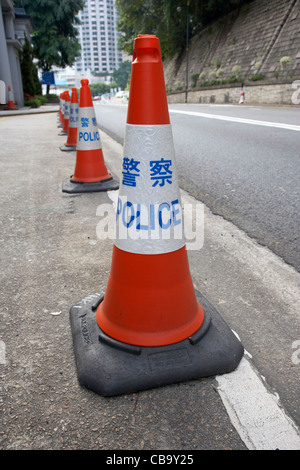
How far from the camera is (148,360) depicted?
1672 mm

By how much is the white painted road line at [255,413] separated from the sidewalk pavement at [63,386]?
1.5 inches

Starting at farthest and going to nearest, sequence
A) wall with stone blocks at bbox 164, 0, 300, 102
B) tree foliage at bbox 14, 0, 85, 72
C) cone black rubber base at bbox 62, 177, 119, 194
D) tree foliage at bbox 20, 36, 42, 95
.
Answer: tree foliage at bbox 14, 0, 85, 72, tree foliage at bbox 20, 36, 42, 95, wall with stone blocks at bbox 164, 0, 300, 102, cone black rubber base at bbox 62, 177, 119, 194

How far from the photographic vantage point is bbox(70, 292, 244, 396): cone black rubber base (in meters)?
1.60

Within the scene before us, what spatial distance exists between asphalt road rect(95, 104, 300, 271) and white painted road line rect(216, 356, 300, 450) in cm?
118

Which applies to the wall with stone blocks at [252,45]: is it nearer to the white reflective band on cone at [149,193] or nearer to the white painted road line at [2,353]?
the white reflective band on cone at [149,193]

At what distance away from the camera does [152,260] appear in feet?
5.80

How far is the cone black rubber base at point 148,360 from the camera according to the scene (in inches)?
62.9

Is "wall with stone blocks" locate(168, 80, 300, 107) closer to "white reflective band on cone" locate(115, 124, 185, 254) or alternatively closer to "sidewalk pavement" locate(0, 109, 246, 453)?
"sidewalk pavement" locate(0, 109, 246, 453)

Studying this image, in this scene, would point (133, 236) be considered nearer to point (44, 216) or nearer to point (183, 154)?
point (44, 216)

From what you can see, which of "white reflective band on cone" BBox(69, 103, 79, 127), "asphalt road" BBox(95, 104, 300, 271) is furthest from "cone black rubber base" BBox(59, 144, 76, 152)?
"asphalt road" BBox(95, 104, 300, 271)

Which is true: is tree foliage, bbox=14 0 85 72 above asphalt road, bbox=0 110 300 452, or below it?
above

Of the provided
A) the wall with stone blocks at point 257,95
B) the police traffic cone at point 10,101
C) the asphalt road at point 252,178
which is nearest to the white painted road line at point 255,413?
the asphalt road at point 252,178

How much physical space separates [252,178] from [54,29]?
44.8 m

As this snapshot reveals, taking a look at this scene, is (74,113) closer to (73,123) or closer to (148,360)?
(73,123)
